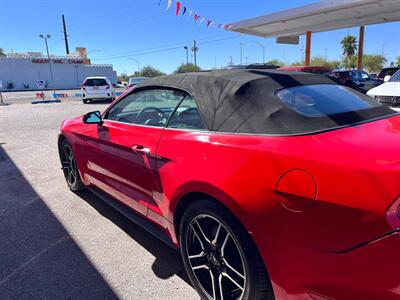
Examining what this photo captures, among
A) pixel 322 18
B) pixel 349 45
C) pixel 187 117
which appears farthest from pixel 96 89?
pixel 349 45

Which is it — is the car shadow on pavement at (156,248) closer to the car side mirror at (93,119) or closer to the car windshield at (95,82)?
the car side mirror at (93,119)

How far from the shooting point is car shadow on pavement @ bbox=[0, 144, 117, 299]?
93.4 inches

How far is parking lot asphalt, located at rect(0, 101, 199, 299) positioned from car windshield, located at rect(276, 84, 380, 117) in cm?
156

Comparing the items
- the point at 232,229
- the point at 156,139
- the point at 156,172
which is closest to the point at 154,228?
the point at 156,172

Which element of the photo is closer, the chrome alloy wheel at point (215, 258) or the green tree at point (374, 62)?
the chrome alloy wheel at point (215, 258)

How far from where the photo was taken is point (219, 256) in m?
2.04

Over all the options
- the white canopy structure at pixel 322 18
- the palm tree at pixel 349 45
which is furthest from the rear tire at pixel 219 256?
the palm tree at pixel 349 45

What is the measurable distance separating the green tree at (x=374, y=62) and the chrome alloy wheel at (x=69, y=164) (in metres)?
75.3

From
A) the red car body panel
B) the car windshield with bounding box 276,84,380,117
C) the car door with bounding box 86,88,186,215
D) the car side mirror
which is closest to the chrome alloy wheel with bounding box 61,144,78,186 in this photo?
the car door with bounding box 86,88,186,215

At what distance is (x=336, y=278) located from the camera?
1420 millimetres

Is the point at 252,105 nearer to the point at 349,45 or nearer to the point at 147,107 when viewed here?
the point at 147,107

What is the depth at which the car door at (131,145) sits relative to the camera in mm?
2560

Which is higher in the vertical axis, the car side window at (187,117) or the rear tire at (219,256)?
the car side window at (187,117)

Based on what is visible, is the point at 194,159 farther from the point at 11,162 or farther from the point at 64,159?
the point at 11,162
